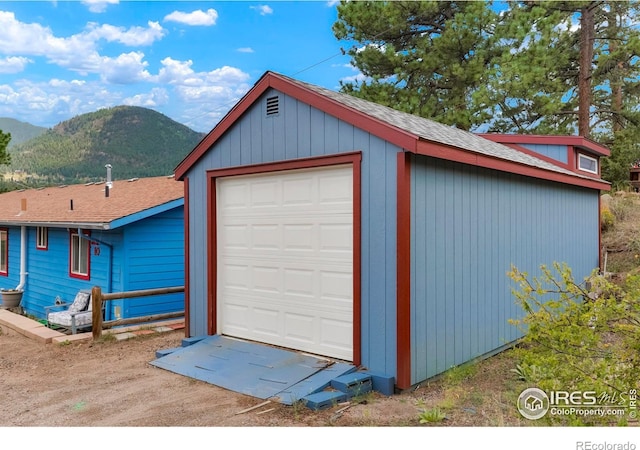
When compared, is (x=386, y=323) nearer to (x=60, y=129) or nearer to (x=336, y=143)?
(x=336, y=143)

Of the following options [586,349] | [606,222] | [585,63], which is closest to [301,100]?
[586,349]

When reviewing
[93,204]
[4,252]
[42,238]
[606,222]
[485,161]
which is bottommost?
[4,252]

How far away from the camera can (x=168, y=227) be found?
989 centimetres

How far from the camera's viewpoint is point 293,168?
5.86 m

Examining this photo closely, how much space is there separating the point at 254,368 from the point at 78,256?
270 inches

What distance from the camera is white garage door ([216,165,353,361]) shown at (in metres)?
5.48

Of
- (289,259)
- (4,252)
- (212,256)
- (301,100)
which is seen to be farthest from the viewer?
(4,252)

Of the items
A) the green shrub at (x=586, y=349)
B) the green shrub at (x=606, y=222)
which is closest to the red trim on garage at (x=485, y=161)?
the green shrub at (x=586, y=349)

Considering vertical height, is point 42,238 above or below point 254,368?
above

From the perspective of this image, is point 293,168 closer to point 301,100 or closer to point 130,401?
point 301,100

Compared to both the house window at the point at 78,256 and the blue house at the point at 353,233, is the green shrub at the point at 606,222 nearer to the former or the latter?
the blue house at the point at 353,233

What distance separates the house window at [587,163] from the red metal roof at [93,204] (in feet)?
29.5

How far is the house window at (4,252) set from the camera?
45.3ft

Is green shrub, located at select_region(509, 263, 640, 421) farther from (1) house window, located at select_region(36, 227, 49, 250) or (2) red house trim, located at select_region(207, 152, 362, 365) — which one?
(1) house window, located at select_region(36, 227, 49, 250)
